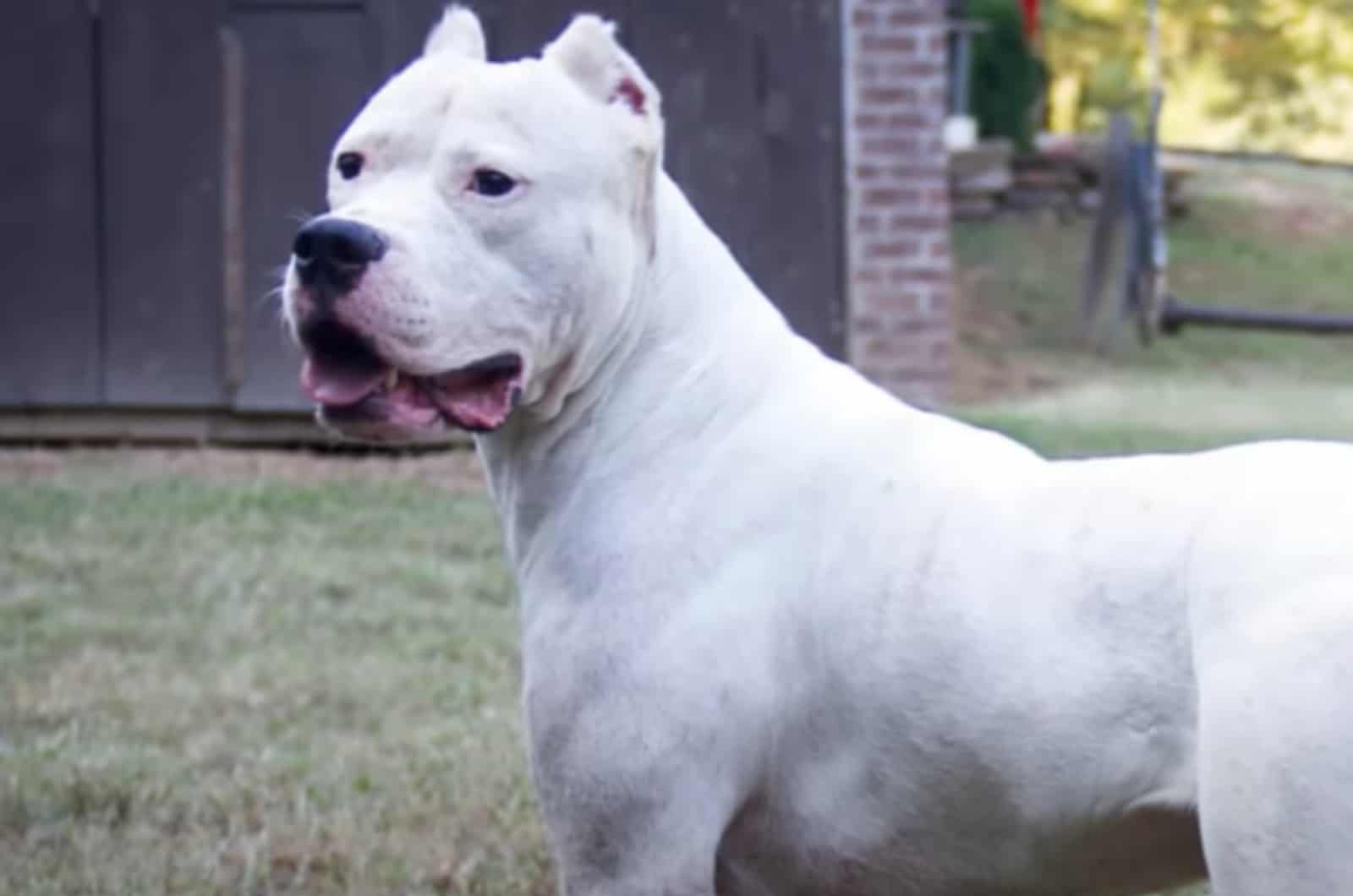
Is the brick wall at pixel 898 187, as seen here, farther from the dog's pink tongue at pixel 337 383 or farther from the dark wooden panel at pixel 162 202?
the dog's pink tongue at pixel 337 383

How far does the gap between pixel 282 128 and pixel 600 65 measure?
7.33 m

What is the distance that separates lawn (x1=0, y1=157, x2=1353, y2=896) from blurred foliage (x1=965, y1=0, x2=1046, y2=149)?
9.49 m

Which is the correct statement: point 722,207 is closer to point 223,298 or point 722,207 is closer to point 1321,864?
point 223,298

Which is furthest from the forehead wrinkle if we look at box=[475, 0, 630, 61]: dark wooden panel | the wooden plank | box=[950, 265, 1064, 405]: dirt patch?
box=[950, 265, 1064, 405]: dirt patch

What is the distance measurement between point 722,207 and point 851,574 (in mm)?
7344

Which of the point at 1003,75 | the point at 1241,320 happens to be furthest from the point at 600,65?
the point at 1003,75

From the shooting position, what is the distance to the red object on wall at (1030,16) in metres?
21.1

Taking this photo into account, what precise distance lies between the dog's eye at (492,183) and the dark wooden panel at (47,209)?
7662 millimetres

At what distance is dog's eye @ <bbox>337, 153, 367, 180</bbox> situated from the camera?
10.5 ft

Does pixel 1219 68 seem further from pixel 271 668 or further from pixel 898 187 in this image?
pixel 271 668

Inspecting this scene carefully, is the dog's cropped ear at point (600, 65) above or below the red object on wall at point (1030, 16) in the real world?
below

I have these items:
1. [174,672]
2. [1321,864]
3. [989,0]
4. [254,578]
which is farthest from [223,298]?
[989,0]

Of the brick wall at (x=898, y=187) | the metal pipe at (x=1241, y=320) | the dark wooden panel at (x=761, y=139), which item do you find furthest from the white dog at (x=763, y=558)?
the metal pipe at (x=1241, y=320)

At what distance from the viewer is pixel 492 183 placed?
311 cm
